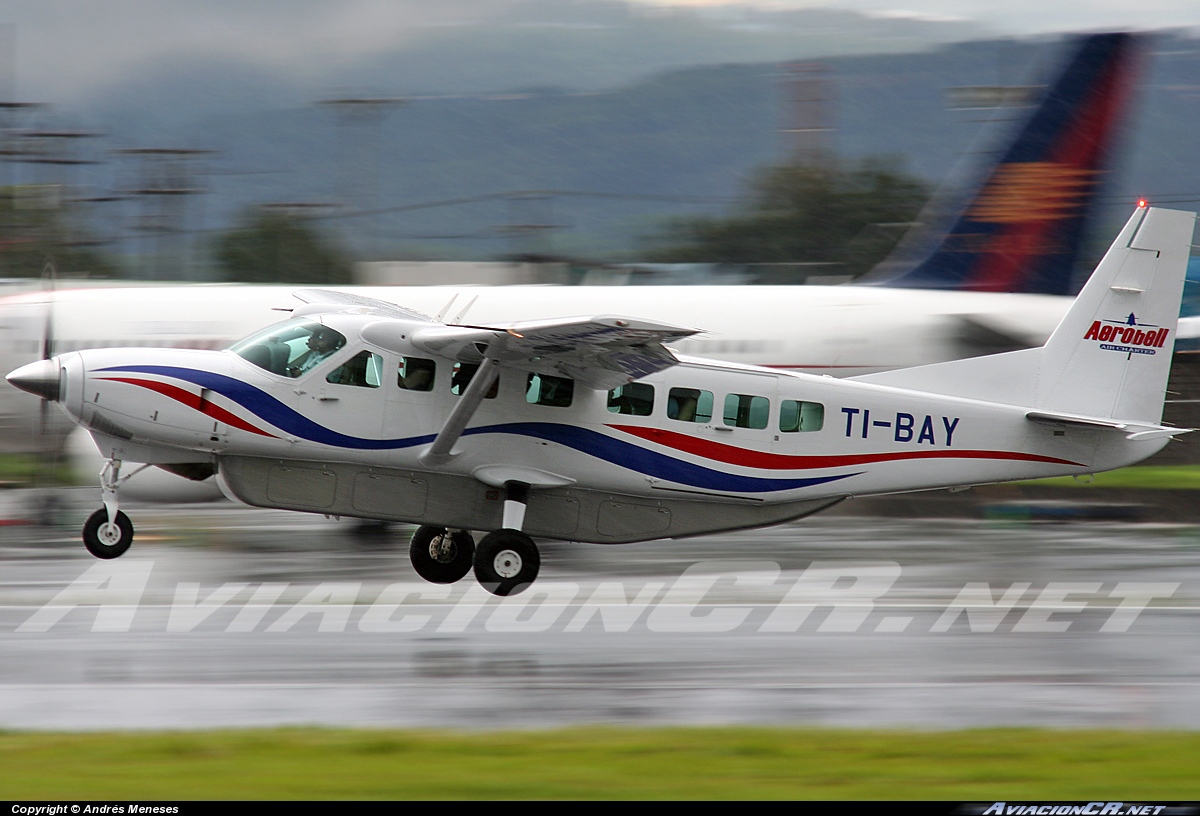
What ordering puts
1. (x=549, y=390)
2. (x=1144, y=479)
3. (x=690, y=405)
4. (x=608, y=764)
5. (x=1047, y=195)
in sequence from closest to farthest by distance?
(x=608, y=764) → (x=549, y=390) → (x=690, y=405) → (x=1047, y=195) → (x=1144, y=479)

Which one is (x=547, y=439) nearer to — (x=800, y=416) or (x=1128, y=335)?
(x=800, y=416)

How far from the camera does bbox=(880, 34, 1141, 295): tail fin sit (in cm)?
2036

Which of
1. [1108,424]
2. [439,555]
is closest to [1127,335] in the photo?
[1108,424]

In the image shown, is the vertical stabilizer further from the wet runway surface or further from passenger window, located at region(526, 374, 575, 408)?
passenger window, located at region(526, 374, 575, 408)

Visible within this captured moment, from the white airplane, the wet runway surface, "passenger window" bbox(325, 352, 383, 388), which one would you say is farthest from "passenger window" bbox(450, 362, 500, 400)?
the wet runway surface

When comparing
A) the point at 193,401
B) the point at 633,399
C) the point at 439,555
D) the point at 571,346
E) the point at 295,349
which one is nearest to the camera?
the point at 571,346

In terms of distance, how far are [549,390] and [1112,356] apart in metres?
5.97

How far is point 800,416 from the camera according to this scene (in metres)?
12.6

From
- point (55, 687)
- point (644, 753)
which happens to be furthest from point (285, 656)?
point (644, 753)

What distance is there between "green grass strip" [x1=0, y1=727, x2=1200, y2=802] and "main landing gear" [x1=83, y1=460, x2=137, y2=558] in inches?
154

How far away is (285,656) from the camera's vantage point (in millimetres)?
9992

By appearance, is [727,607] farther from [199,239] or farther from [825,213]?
[825,213]

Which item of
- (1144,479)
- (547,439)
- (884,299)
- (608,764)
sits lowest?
(1144,479)

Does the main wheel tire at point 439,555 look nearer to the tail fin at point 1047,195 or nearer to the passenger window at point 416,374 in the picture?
the passenger window at point 416,374
